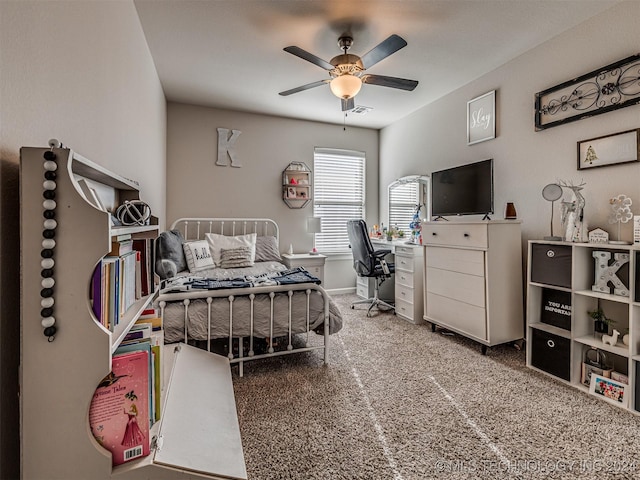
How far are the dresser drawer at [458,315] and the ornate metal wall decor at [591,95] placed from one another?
1694 mm

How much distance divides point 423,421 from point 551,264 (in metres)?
1.52

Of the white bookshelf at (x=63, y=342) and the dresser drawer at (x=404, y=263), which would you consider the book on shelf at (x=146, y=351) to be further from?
the dresser drawer at (x=404, y=263)

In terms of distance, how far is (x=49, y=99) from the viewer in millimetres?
1006

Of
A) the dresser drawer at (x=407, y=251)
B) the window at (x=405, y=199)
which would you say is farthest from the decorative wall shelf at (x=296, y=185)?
the dresser drawer at (x=407, y=251)

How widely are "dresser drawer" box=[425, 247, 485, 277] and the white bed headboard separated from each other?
6.97 feet

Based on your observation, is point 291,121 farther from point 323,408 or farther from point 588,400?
point 588,400

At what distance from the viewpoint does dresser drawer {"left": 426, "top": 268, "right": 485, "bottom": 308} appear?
2719 mm

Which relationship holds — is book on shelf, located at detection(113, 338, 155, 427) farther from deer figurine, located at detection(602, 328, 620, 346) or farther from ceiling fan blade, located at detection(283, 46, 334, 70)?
deer figurine, located at detection(602, 328, 620, 346)

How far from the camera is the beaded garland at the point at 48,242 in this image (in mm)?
708

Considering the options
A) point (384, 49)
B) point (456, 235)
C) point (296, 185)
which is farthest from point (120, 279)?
point (296, 185)

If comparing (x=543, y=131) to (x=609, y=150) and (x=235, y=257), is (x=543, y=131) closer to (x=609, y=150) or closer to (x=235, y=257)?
(x=609, y=150)

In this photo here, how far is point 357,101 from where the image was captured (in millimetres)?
3949

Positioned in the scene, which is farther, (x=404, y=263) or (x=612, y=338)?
(x=404, y=263)

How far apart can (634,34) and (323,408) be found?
126 inches
